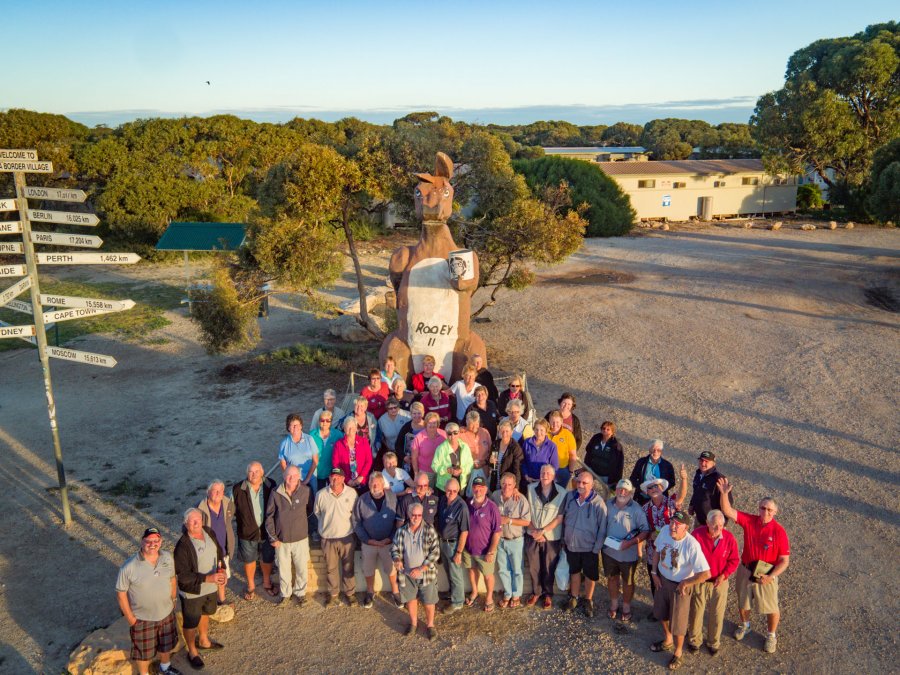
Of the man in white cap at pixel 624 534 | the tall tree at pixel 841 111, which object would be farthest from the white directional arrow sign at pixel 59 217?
the tall tree at pixel 841 111

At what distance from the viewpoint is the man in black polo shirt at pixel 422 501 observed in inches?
262

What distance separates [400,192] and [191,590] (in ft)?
35.1

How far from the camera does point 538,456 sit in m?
7.60

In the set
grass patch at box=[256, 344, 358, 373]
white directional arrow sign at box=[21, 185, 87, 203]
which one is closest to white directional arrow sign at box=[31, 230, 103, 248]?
white directional arrow sign at box=[21, 185, 87, 203]

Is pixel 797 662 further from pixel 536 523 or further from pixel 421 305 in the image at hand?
pixel 421 305

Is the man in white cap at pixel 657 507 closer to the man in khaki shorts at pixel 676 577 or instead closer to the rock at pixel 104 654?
the man in khaki shorts at pixel 676 577

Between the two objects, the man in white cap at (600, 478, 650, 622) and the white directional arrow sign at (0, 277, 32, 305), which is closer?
the man in white cap at (600, 478, 650, 622)

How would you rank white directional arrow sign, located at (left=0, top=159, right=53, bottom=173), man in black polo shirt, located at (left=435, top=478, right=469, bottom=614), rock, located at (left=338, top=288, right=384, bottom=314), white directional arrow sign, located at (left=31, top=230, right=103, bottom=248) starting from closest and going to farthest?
man in black polo shirt, located at (left=435, top=478, right=469, bottom=614), white directional arrow sign, located at (left=0, top=159, right=53, bottom=173), white directional arrow sign, located at (left=31, top=230, right=103, bottom=248), rock, located at (left=338, top=288, right=384, bottom=314)

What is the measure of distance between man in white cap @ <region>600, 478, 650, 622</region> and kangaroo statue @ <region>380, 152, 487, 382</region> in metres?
3.92

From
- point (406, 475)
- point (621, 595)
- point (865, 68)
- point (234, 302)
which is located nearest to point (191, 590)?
point (406, 475)

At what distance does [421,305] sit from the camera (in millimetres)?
10125

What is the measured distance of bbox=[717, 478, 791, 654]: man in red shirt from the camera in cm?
634

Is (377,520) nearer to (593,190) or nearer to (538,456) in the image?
(538,456)

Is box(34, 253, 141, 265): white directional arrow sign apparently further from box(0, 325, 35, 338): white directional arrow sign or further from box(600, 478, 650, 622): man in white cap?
box(600, 478, 650, 622): man in white cap
